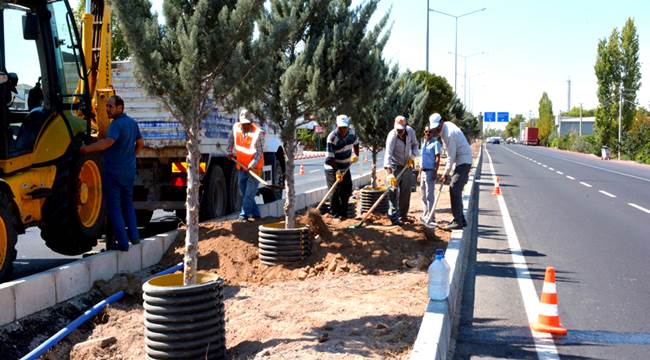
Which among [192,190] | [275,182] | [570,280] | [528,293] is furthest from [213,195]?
[192,190]

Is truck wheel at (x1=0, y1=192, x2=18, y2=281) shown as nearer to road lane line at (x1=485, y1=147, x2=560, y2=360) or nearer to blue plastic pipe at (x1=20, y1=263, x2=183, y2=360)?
blue plastic pipe at (x1=20, y1=263, x2=183, y2=360)

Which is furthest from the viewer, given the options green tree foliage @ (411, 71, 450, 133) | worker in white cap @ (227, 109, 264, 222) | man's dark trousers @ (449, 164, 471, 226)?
green tree foliage @ (411, 71, 450, 133)

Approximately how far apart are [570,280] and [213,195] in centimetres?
587

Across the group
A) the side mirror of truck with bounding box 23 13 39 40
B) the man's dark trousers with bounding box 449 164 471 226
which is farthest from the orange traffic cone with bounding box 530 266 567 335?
the side mirror of truck with bounding box 23 13 39 40

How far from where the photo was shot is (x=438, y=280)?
5.07m

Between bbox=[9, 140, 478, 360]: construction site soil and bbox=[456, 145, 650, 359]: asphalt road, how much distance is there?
0.64 metres

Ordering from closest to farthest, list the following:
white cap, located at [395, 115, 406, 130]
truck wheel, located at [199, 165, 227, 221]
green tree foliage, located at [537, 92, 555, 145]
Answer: white cap, located at [395, 115, 406, 130]
truck wheel, located at [199, 165, 227, 221]
green tree foliage, located at [537, 92, 555, 145]

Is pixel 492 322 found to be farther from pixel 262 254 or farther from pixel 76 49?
pixel 76 49

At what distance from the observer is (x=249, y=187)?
925 cm

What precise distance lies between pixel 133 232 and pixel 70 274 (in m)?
1.44

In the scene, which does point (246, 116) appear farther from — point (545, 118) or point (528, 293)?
point (545, 118)

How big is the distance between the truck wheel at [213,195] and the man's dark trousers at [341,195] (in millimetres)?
1963

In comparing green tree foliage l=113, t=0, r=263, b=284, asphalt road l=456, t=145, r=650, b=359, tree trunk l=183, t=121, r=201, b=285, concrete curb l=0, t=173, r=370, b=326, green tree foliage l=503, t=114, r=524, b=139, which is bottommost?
asphalt road l=456, t=145, r=650, b=359

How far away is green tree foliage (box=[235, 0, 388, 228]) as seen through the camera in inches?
295
